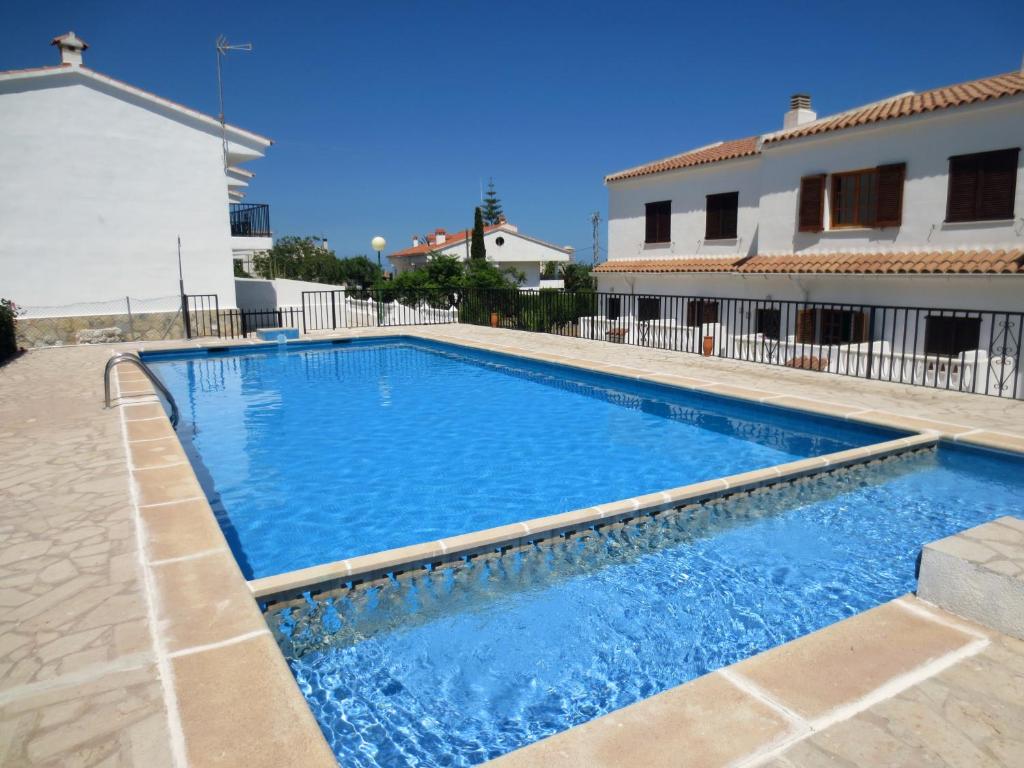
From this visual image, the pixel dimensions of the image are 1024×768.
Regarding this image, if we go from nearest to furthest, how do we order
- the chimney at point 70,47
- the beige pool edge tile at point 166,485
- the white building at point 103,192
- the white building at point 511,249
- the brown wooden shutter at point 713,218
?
the beige pool edge tile at point 166,485, the white building at point 103,192, the chimney at point 70,47, the brown wooden shutter at point 713,218, the white building at point 511,249

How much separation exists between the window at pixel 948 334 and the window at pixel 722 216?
6806 mm

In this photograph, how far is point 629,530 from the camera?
536cm

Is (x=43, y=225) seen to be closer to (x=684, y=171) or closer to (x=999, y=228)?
(x=684, y=171)

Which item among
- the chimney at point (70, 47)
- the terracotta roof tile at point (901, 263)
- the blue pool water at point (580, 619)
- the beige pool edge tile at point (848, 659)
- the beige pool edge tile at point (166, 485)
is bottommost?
the blue pool water at point (580, 619)

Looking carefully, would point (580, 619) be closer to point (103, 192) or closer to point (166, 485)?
point (166, 485)

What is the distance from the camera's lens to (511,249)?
51.8 meters

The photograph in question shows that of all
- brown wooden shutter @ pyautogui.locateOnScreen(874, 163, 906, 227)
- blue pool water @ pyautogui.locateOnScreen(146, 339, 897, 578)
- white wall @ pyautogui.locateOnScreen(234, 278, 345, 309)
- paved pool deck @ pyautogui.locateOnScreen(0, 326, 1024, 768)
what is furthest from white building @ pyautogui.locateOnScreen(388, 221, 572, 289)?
paved pool deck @ pyautogui.locateOnScreen(0, 326, 1024, 768)

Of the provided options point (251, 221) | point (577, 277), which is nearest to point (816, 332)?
point (251, 221)

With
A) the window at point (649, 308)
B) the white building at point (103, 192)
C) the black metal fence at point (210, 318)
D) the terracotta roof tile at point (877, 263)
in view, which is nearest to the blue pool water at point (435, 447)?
the black metal fence at point (210, 318)

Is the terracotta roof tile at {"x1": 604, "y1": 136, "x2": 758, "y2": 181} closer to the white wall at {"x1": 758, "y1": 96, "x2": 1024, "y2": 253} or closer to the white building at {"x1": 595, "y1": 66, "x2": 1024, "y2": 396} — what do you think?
the white building at {"x1": 595, "y1": 66, "x2": 1024, "y2": 396}

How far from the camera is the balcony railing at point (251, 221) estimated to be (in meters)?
22.2

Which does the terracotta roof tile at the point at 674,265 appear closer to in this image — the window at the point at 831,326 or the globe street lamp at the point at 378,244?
the window at the point at 831,326

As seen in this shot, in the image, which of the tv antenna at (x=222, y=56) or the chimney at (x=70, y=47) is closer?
the chimney at (x=70, y=47)

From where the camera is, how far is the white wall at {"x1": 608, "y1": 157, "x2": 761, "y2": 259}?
755 inches
